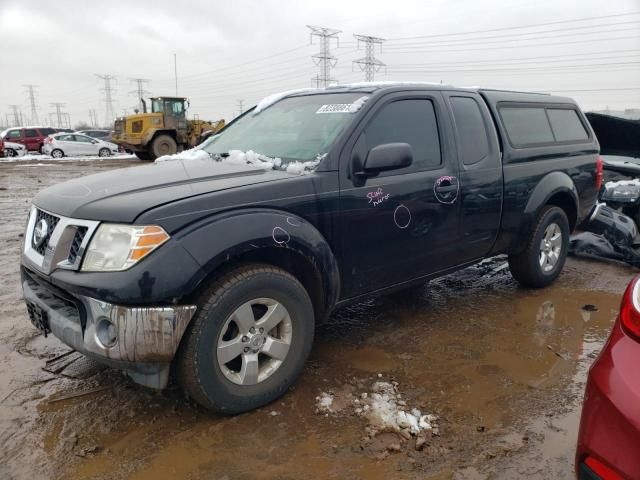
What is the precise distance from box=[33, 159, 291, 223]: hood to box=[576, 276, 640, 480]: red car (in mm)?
1862

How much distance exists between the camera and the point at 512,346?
3645mm

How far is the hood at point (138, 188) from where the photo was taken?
249cm

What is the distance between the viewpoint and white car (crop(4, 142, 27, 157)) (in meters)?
25.7

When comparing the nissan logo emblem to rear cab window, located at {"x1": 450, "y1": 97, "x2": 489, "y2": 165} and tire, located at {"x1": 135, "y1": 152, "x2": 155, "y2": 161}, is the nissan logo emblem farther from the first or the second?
tire, located at {"x1": 135, "y1": 152, "x2": 155, "y2": 161}

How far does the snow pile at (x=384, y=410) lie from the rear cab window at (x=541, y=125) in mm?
2492

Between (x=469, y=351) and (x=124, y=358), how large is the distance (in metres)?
2.32

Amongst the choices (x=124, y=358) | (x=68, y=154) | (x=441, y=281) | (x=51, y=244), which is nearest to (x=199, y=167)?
(x=51, y=244)

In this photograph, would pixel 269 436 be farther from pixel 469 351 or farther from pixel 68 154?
pixel 68 154

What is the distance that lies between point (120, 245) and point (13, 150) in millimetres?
28239

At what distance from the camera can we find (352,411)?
9.13 feet

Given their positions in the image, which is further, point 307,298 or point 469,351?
point 469,351

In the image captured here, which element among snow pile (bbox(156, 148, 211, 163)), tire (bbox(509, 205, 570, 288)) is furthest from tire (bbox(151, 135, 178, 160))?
tire (bbox(509, 205, 570, 288))

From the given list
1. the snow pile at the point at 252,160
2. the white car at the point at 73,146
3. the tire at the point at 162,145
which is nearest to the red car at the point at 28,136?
the white car at the point at 73,146

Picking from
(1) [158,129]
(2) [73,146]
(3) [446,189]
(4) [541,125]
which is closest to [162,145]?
(1) [158,129]
